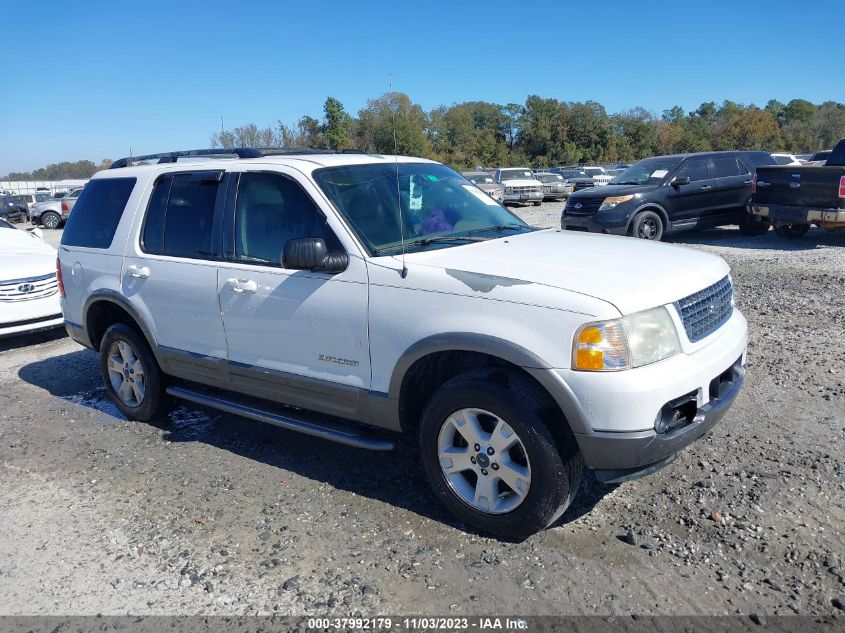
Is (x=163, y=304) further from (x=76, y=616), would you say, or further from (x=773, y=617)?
(x=773, y=617)

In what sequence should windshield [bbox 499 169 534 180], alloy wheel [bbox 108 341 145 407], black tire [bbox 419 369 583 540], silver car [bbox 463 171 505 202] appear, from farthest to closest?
windshield [bbox 499 169 534 180], silver car [bbox 463 171 505 202], alloy wheel [bbox 108 341 145 407], black tire [bbox 419 369 583 540]

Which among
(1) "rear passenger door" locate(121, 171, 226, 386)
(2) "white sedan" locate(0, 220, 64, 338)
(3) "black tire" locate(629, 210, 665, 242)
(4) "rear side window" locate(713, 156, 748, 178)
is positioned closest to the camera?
(1) "rear passenger door" locate(121, 171, 226, 386)

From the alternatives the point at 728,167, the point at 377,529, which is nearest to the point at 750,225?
the point at 728,167

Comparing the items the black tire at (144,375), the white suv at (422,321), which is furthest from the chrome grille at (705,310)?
the black tire at (144,375)

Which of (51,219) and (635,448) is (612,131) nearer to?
(51,219)

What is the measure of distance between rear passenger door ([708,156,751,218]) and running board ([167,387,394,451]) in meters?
11.7

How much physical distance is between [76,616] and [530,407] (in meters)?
2.30

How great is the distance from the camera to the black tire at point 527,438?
324cm

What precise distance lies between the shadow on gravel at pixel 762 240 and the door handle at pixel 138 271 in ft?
35.2

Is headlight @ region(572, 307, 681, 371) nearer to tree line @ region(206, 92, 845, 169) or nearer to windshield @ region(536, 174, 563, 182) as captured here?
windshield @ region(536, 174, 563, 182)

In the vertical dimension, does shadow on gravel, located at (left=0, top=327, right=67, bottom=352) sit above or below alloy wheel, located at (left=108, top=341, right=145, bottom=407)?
below

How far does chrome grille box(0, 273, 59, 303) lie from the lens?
782 cm

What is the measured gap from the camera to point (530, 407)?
10.7 feet

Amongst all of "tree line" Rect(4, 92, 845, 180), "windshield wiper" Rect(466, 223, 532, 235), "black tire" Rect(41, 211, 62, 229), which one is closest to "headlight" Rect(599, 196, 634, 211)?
"windshield wiper" Rect(466, 223, 532, 235)
